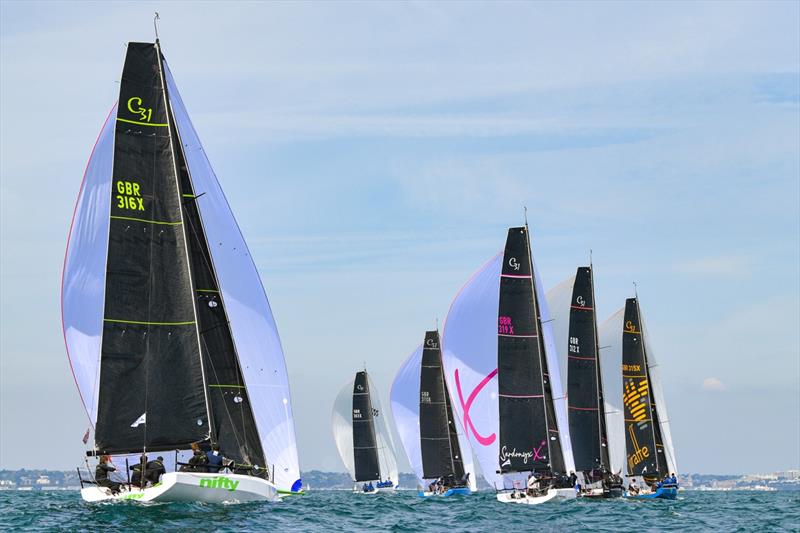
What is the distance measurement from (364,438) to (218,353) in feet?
163

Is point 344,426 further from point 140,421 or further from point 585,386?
point 140,421

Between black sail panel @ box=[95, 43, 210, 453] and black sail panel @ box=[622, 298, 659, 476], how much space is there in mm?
27760

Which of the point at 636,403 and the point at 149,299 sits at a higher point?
the point at 149,299

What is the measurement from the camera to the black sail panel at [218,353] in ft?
99.0

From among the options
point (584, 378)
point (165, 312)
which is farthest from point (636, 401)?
point (165, 312)

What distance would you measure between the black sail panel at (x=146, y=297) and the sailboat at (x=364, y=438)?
4948 cm

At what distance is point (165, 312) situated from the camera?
28781mm

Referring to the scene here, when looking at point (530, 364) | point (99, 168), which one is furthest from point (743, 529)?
point (99, 168)

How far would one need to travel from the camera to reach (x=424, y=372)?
6425 centimetres

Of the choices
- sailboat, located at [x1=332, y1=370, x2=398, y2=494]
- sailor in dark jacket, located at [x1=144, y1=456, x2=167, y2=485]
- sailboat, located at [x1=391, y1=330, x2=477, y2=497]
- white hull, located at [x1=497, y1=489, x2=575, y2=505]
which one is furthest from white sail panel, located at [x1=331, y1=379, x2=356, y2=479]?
sailor in dark jacket, located at [x1=144, y1=456, x2=167, y2=485]

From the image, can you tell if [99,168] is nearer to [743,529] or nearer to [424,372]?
[743,529]

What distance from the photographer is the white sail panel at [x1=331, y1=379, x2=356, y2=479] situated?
8081 cm

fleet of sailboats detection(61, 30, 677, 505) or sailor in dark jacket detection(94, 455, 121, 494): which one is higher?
fleet of sailboats detection(61, 30, 677, 505)

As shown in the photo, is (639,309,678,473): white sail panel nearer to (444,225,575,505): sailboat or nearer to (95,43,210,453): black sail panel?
(444,225,575,505): sailboat
